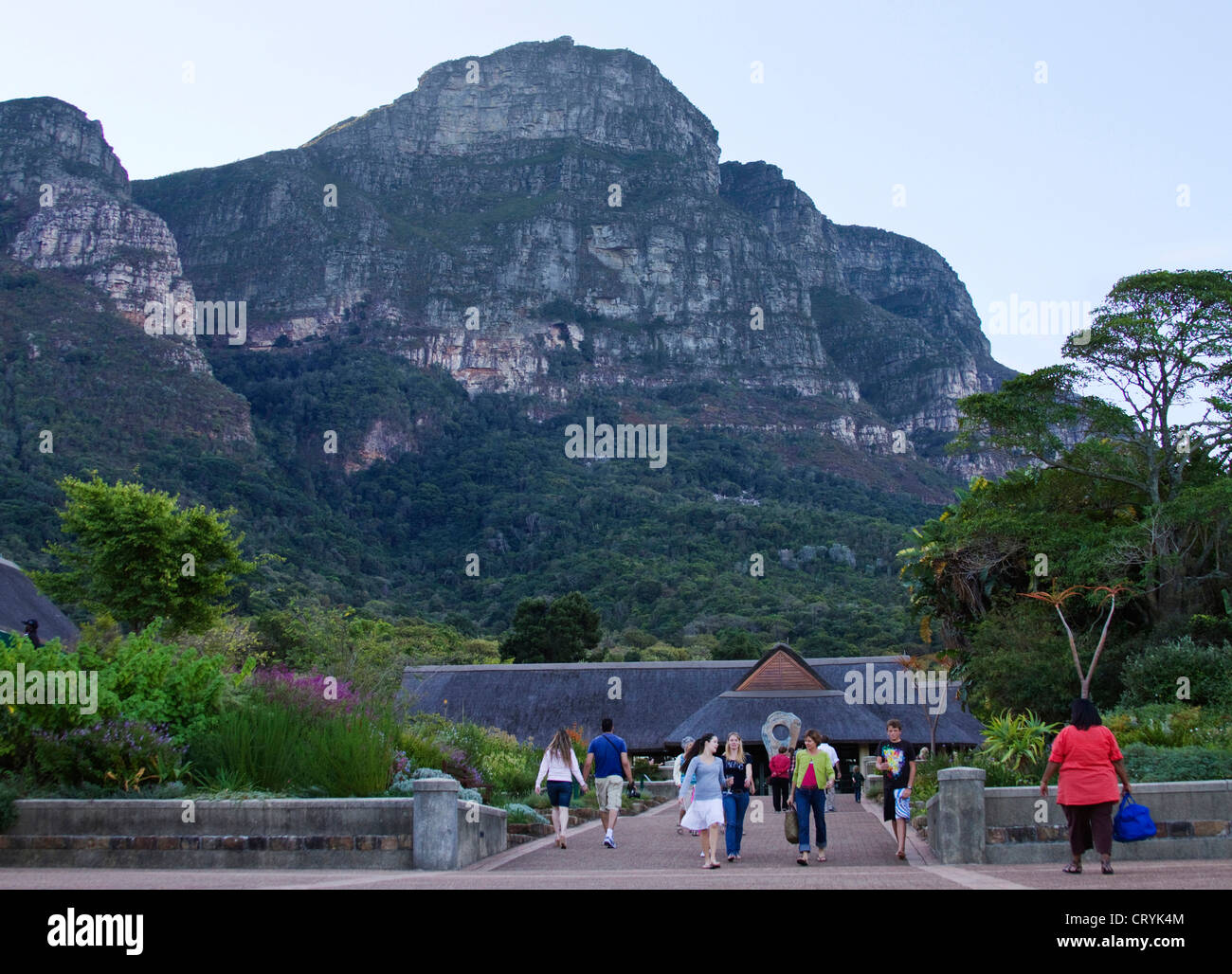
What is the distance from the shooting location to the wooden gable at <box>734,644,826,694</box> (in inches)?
1951

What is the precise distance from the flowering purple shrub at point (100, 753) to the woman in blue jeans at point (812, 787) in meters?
7.91

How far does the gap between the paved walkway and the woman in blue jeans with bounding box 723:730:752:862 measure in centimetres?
27

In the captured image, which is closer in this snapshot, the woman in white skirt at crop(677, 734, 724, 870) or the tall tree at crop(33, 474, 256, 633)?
A: the woman in white skirt at crop(677, 734, 724, 870)

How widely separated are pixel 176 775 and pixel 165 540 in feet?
71.8

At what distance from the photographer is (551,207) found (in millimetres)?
195000

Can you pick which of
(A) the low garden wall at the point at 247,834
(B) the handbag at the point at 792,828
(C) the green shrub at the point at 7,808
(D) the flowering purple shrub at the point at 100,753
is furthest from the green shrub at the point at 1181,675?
(C) the green shrub at the point at 7,808

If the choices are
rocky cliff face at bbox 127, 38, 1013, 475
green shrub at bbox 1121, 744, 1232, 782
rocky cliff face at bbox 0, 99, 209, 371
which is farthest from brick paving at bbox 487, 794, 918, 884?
rocky cliff face at bbox 127, 38, 1013, 475

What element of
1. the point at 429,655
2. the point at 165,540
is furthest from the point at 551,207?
the point at 165,540

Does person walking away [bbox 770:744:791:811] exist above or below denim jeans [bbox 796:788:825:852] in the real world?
below

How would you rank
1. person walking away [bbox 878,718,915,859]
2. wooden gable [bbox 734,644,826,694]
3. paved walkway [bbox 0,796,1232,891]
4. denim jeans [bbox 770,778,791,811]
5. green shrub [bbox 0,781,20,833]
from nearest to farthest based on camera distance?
paved walkway [bbox 0,796,1232,891] → green shrub [bbox 0,781,20,833] → person walking away [bbox 878,718,915,859] → denim jeans [bbox 770,778,791,811] → wooden gable [bbox 734,644,826,694]

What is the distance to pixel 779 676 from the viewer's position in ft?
164

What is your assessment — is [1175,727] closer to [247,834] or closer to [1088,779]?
[1088,779]

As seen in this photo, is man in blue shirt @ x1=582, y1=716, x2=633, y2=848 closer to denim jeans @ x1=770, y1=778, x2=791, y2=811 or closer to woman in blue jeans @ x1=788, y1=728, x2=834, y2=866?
woman in blue jeans @ x1=788, y1=728, x2=834, y2=866

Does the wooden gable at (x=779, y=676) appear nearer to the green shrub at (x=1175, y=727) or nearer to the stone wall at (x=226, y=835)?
the green shrub at (x=1175, y=727)
